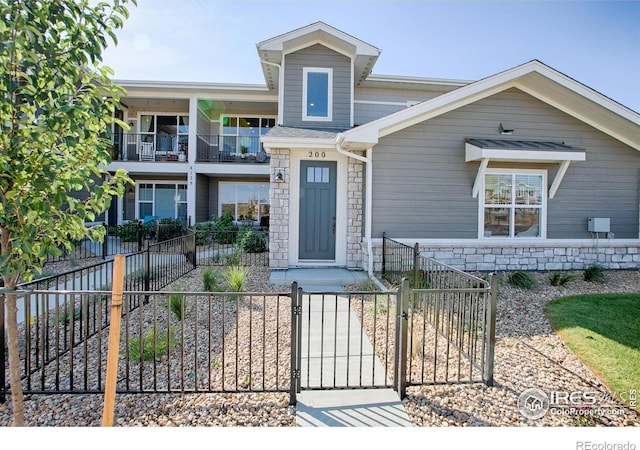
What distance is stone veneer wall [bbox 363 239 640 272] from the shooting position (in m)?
7.86

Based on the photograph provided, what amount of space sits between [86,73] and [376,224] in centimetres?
624

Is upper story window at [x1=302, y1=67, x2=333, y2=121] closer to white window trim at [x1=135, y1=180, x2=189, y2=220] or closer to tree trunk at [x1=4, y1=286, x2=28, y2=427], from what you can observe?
tree trunk at [x1=4, y1=286, x2=28, y2=427]

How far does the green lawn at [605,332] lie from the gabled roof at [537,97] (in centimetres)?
406

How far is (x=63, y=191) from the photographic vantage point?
2096 mm

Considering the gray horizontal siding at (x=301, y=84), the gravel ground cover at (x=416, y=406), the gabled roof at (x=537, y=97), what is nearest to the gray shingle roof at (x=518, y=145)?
the gabled roof at (x=537, y=97)

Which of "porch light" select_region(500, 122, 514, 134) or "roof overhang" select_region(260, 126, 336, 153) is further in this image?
"porch light" select_region(500, 122, 514, 134)

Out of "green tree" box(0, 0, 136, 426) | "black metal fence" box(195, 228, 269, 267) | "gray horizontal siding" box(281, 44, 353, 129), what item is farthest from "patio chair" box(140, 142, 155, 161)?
"green tree" box(0, 0, 136, 426)

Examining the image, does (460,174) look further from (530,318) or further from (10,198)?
(10,198)

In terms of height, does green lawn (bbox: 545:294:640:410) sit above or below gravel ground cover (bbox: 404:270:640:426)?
above

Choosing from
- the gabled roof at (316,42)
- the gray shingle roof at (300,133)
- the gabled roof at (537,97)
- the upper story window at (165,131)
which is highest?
the gabled roof at (316,42)

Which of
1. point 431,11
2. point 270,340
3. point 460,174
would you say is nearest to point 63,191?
point 270,340

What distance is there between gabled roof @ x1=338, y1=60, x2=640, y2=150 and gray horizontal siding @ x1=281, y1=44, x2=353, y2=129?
1.93 m

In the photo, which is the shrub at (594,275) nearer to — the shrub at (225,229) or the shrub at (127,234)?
the shrub at (225,229)

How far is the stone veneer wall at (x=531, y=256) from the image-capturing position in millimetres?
7863
